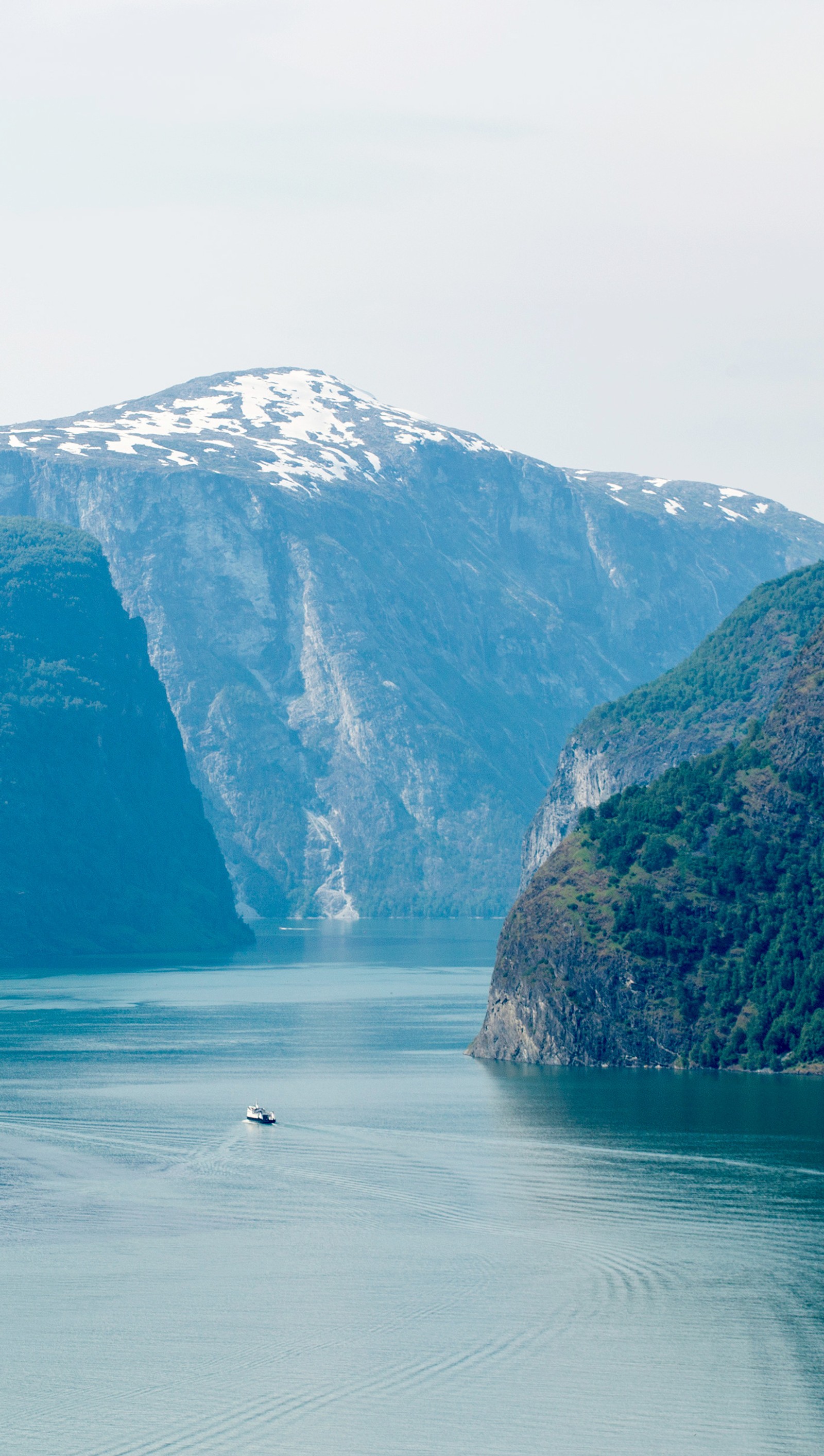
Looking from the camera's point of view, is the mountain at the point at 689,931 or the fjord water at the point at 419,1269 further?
the mountain at the point at 689,931

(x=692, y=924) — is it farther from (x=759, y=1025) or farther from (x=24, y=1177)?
(x=24, y=1177)

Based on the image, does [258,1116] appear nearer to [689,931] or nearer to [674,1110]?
[674,1110]

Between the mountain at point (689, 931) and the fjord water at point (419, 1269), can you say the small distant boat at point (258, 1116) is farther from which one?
the mountain at point (689, 931)

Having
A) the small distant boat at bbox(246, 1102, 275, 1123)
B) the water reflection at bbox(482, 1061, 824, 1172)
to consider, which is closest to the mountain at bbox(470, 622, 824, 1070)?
the water reflection at bbox(482, 1061, 824, 1172)

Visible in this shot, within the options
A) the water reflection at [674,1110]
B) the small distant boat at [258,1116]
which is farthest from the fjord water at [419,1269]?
the small distant boat at [258,1116]

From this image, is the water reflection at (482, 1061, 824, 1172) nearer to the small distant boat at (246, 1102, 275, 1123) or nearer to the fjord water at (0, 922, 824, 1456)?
the fjord water at (0, 922, 824, 1456)

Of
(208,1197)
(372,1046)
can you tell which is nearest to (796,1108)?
(208,1197)
